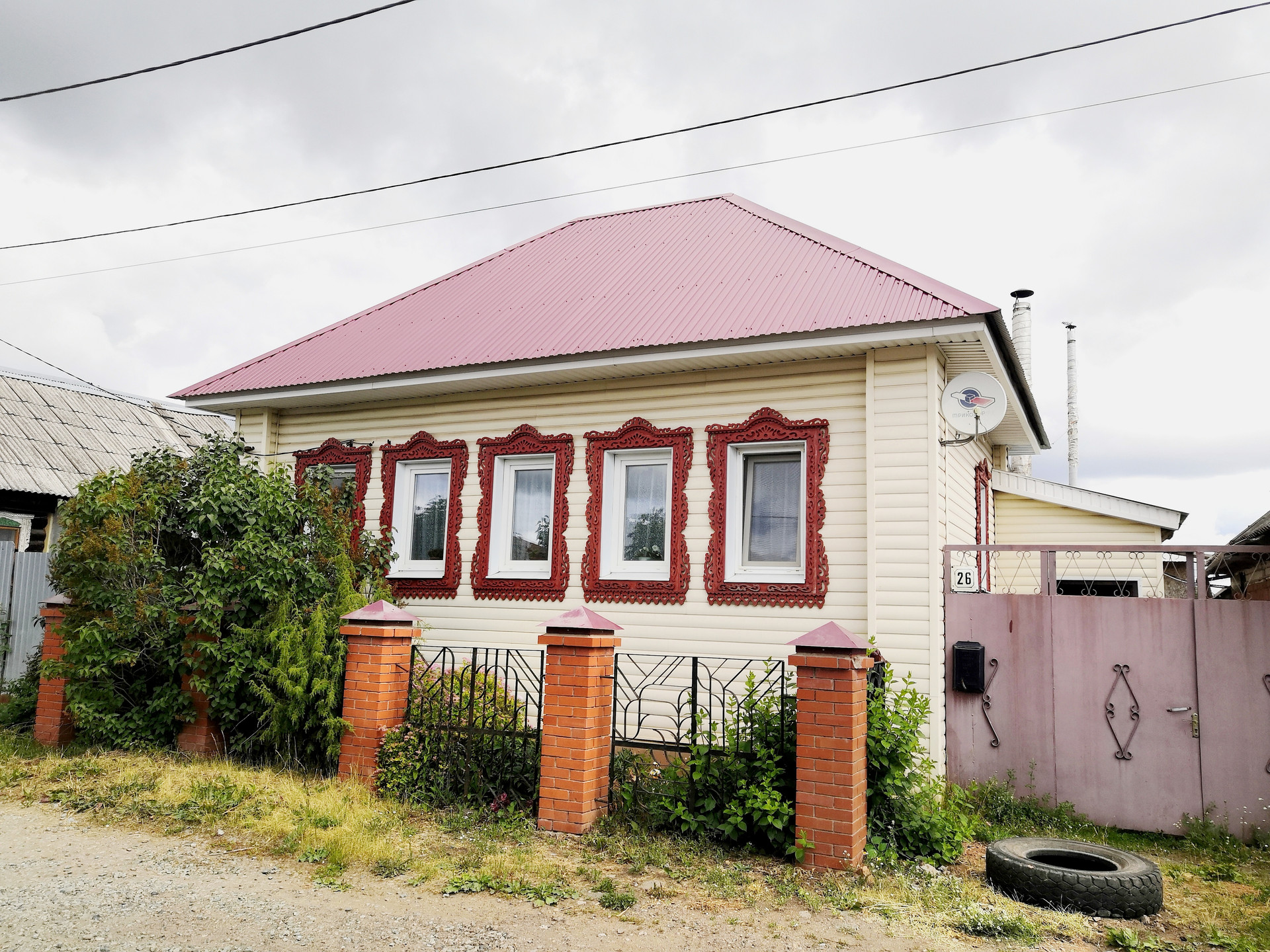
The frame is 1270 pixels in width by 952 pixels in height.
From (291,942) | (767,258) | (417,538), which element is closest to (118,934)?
(291,942)

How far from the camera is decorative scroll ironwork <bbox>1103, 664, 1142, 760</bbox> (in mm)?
7414

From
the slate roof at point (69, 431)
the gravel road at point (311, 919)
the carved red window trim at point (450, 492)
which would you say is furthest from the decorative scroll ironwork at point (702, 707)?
the slate roof at point (69, 431)

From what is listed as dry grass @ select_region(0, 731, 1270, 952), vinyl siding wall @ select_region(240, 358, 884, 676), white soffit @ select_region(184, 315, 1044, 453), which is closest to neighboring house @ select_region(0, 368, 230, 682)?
white soffit @ select_region(184, 315, 1044, 453)

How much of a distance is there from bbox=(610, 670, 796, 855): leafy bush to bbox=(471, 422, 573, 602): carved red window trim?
3203 millimetres

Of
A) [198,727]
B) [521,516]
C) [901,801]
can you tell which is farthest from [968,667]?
[198,727]

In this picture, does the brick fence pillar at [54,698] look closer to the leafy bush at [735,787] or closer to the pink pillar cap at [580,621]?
the pink pillar cap at [580,621]

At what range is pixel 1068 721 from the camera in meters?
7.61

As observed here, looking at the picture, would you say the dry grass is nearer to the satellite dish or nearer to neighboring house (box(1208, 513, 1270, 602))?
the satellite dish

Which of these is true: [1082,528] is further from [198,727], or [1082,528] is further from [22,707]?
[22,707]

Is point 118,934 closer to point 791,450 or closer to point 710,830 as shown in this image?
point 710,830

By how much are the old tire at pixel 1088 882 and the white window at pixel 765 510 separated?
3239 millimetres

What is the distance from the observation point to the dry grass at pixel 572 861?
16.5 feet

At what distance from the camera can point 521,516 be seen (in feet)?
32.6

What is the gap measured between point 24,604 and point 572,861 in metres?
10.7
